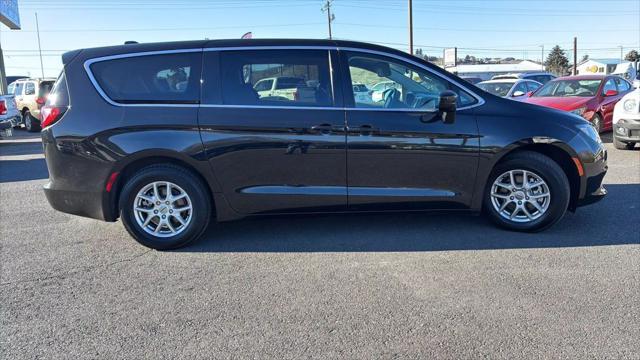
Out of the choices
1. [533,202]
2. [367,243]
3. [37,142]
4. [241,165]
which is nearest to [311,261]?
[367,243]

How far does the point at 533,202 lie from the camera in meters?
4.69

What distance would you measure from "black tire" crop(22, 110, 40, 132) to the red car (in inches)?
659

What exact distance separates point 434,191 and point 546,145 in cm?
118

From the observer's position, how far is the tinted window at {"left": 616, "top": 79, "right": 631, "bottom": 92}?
12153 millimetres

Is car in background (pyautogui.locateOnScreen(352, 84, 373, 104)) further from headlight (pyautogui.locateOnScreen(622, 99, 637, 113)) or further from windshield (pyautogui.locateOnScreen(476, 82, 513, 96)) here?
windshield (pyautogui.locateOnScreen(476, 82, 513, 96))

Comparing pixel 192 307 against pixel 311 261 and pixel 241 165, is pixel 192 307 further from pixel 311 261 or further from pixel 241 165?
pixel 241 165

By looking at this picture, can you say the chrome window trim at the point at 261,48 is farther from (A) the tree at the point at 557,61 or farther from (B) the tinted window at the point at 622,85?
(A) the tree at the point at 557,61

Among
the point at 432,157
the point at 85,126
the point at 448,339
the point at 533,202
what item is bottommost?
the point at 448,339

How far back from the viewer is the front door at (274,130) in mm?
4379

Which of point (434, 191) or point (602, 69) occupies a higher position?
point (602, 69)

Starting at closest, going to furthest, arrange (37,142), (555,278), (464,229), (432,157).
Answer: (555,278) → (432,157) → (464,229) → (37,142)

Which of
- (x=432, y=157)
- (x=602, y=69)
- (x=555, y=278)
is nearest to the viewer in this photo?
(x=555, y=278)

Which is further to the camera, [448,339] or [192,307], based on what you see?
[192,307]

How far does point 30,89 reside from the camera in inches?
723
